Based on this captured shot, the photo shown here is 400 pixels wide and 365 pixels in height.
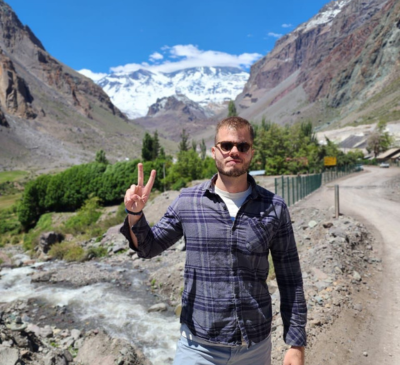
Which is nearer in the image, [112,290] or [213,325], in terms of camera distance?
[213,325]

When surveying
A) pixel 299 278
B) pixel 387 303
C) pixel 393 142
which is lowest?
pixel 387 303

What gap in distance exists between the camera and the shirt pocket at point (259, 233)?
2666 mm

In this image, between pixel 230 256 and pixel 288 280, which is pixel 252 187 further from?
pixel 288 280

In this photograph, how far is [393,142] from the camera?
85.1 meters

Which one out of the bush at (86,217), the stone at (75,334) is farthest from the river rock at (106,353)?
the bush at (86,217)

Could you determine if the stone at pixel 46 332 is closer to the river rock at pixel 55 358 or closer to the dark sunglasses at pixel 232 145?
the river rock at pixel 55 358

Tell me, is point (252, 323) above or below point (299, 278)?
below

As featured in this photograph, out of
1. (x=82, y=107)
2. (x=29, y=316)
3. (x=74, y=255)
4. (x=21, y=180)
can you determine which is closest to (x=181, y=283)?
(x=29, y=316)

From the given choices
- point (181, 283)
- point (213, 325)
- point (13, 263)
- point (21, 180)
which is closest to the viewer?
point (213, 325)

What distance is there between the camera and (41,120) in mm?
148500

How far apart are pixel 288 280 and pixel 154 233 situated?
1.11 metres

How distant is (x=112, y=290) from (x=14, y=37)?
222718mm

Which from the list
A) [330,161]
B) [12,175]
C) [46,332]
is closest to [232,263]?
[46,332]

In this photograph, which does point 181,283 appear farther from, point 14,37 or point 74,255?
point 14,37
